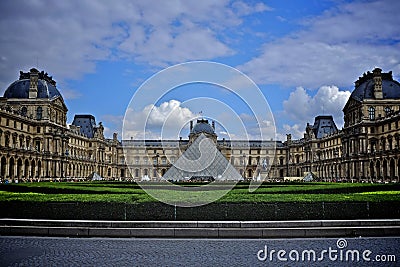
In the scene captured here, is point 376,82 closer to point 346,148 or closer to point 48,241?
point 346,148

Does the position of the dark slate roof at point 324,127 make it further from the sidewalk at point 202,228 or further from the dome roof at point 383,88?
the sidewalk at point 202,228

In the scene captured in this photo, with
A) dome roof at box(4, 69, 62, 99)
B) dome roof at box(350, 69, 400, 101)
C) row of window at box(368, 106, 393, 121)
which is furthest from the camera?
dome roof at box(4, 69, 62, 99)

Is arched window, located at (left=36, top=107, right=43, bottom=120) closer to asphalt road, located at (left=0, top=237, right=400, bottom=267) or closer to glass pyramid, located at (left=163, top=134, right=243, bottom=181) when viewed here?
glass pyramid, located at (left=163, top=134, right=243, bottom=181)

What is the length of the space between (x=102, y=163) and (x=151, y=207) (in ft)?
305

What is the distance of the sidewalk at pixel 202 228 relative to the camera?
13.7 m

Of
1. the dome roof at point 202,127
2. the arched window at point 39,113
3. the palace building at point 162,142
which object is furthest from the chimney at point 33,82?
the dome roof at point 202,127

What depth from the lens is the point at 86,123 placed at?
10950cm

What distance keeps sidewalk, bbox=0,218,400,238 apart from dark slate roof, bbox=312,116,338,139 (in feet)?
316

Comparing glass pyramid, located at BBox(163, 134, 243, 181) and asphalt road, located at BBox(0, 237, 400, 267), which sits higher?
glass pyramid, located at BBox(163, 134, 243, 181)

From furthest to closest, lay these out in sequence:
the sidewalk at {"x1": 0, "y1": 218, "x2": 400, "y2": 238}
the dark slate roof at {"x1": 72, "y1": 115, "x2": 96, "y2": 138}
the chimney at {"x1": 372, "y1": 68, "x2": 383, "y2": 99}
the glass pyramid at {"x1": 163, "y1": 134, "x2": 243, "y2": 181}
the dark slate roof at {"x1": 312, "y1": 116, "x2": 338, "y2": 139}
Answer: the dark slate roof at {"x1": 312, "y1": 116, "x2": 338, "y2": 139}, the dark slate roof at {"x1": 72, "y1": 115, "x2": 96, "y2": 138}, the glass pyramid at {"x1": 163, "y1": 134, "x2": 243, "y2": 181}, the chimney at {"x1": 372, "y1": 68, "x2": 383, "y2": 99}, the sidewalk at {"x1": 0, "y1": 218, "x2": 400, "y2": 238}

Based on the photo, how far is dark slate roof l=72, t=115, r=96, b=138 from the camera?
354 ft

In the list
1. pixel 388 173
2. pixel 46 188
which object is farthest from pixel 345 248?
pixel 388 173

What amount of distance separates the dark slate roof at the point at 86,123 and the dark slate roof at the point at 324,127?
53116 millimetres

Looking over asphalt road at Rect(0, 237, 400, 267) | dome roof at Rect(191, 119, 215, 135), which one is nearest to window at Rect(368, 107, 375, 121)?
dome roof at Rect(191, 119, 215, 135)
